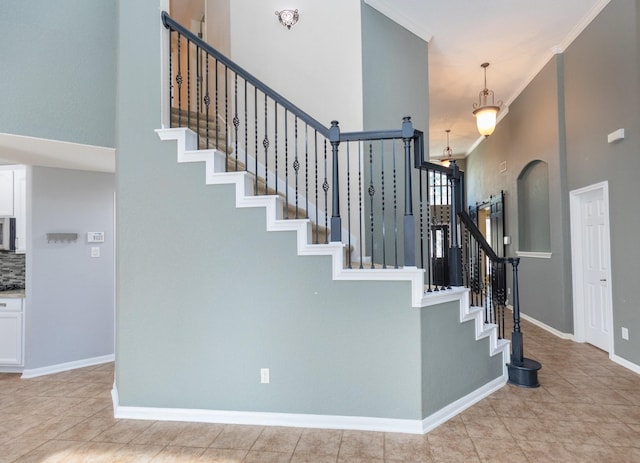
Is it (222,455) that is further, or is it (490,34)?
(490,34)

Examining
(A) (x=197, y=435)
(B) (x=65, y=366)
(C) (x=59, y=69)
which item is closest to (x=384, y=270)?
(A) (x=197, y=435)

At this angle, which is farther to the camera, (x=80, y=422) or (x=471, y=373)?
(x=471, y=373)

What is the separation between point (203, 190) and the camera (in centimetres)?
300

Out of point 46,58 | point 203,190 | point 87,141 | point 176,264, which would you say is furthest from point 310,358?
point 46,58

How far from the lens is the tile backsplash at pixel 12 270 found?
4695mm

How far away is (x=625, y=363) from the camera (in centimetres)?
400

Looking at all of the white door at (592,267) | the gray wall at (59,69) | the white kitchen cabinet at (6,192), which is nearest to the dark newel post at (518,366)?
the white door at (592,267)

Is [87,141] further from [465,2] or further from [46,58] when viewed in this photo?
[465,2]

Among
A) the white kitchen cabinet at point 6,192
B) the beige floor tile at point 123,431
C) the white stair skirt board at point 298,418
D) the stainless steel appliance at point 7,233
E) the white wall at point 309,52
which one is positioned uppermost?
the white wall at point 309,52

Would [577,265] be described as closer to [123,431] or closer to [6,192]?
[123,431]

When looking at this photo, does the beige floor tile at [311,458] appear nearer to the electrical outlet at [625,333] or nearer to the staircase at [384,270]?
the staircase at [384,270]

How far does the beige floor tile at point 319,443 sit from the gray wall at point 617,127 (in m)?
3.28

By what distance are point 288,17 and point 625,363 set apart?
529cm

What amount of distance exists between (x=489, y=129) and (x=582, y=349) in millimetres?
3081
